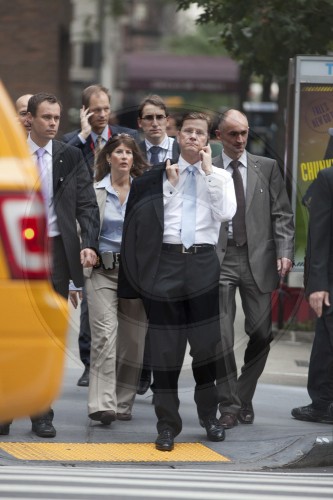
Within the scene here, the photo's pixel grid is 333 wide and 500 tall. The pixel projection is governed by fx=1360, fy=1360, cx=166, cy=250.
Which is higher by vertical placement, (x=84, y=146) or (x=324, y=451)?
(x=84, y=146)

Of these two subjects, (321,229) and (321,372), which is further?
(321,372)

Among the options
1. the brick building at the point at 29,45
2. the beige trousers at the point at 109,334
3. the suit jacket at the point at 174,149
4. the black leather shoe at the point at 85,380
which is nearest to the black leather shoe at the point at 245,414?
the beige trousers at the point at 109,334

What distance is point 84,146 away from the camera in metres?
9.55

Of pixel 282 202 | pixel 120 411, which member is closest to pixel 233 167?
pixel 282 202

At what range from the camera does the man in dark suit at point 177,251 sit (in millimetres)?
7863

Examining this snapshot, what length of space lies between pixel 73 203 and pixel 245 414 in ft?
6.37

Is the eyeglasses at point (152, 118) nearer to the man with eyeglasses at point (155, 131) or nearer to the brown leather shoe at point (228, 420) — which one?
the man with eyeglasses at point (155, 131)

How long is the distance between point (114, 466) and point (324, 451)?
1.33 metres

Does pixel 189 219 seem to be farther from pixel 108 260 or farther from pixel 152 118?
pixel 152 118

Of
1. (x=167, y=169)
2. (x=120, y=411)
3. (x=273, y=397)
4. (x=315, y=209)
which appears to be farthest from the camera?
(x=273, y=397)

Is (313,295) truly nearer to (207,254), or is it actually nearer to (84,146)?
(207,254)

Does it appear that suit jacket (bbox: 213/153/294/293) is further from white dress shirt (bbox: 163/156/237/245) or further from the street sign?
the street sign

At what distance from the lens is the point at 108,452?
8.12m

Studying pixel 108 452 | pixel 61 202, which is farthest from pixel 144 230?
pixel 108 452
